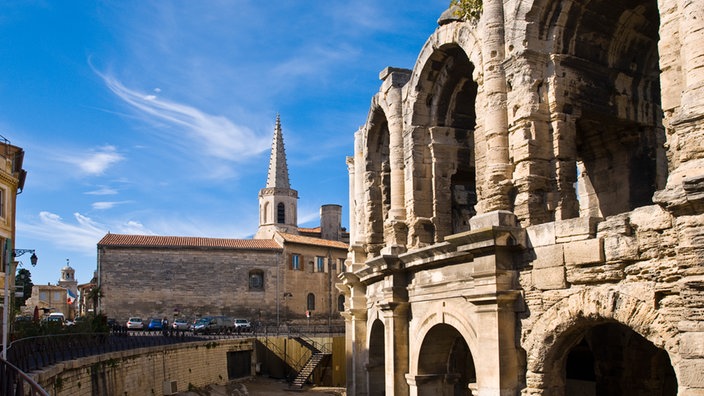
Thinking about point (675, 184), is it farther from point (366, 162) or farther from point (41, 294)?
point (41, 294)

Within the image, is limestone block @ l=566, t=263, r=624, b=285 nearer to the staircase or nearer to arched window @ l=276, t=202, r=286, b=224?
the staircase

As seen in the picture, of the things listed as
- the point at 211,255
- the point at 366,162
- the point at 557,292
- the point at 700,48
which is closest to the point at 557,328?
the point at 557,292

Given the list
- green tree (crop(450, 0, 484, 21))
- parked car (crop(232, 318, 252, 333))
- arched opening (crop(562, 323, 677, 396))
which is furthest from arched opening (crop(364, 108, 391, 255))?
parked car (crop(232, 318, 252, 333))

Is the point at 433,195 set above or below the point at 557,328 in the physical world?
above

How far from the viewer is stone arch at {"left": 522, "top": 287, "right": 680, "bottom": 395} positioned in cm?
933

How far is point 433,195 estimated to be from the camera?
1658 cm

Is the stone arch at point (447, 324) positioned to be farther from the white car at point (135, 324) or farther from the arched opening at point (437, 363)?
the white car at point (135, 324)

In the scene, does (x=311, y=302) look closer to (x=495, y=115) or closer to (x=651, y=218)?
(x=495, y=115)

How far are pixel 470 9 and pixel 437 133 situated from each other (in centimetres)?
321

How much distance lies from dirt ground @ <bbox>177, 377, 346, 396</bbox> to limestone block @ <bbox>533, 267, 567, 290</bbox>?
65.8 feet

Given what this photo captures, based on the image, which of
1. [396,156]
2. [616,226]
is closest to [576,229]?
[616,226]

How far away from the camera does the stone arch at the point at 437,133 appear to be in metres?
16.4

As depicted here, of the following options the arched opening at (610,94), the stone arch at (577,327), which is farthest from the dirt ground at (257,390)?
the stone arch at (577,327)

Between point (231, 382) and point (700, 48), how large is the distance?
29317 mm
